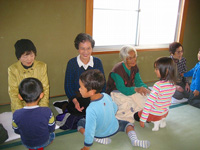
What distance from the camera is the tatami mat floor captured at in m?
1.76

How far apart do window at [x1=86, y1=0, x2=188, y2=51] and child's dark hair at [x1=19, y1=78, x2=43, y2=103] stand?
1.65 m

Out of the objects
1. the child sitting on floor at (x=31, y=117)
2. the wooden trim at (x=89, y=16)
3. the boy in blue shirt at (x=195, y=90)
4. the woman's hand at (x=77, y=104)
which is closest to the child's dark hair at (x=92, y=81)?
the child sitting on floor at (x=31, y=117)

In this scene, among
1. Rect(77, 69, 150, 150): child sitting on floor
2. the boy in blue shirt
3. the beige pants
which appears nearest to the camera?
Rect(77, 69, 150, 150): child sitting on floor

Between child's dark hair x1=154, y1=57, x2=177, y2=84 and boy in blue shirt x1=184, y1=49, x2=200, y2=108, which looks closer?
child's dark hair x1=154, y1=57, x2=177, y2=84

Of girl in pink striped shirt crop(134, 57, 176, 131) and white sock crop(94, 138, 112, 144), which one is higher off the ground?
girl in pink striped shirt crop(134, 57, 176, 131)

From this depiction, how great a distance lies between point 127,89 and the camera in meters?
2.26

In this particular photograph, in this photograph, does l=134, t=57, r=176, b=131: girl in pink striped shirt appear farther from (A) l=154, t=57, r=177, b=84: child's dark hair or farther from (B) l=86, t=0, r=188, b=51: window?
(B) l=86, t=0, r=188, b=51: window

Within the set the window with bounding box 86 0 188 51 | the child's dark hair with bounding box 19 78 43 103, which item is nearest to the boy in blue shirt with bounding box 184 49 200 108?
the window with bounding box 86 0 188 51

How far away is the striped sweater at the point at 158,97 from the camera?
1843 mm

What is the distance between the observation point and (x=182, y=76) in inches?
119

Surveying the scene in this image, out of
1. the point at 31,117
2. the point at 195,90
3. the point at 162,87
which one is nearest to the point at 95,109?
the point at 31,117

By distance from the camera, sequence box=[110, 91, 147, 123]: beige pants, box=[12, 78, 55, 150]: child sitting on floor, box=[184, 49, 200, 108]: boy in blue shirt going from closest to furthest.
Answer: box=[12, 78, 55, 150]: child sitting on floor → box=[110, 91, 147, 123]: beige pants → box=[184, 49, 200, 108]: boy in blue shirt

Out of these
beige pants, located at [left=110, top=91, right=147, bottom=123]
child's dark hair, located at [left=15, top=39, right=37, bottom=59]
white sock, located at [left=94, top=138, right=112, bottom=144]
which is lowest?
white sock, located at [left=94, top=138, right=112, bottom=144]

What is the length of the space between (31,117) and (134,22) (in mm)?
2744
